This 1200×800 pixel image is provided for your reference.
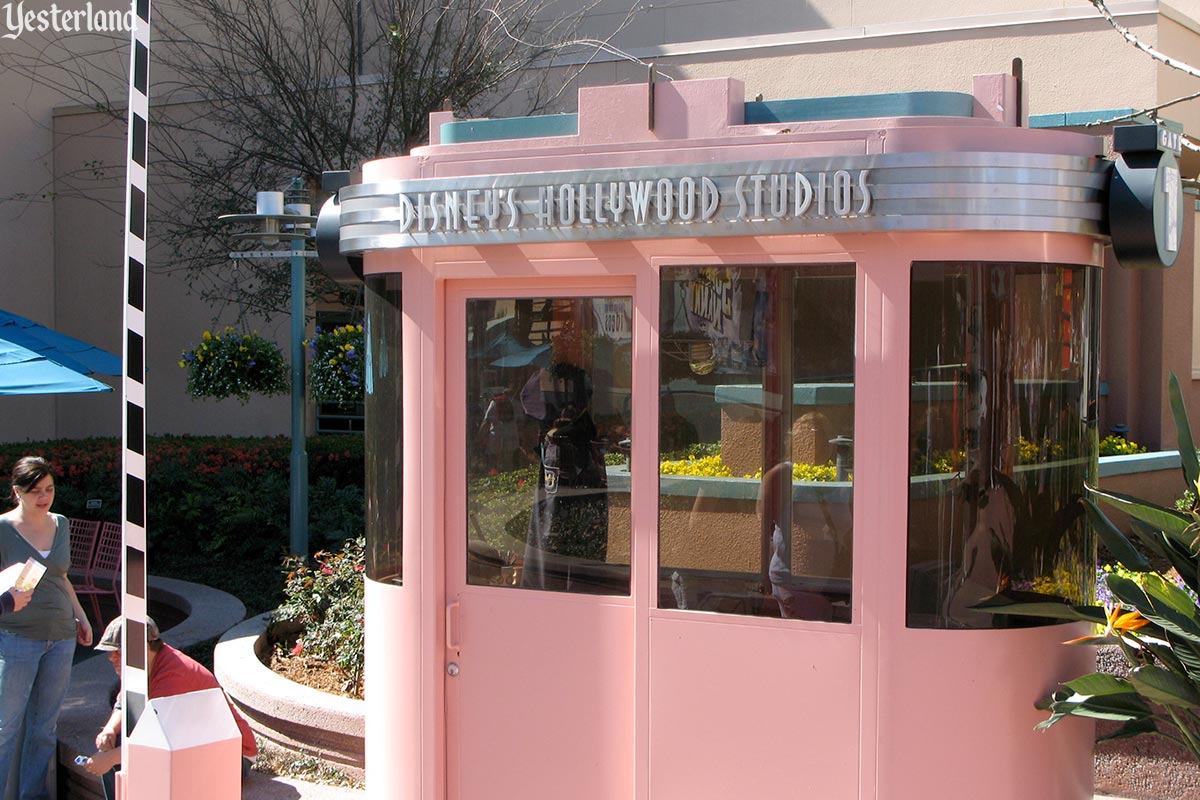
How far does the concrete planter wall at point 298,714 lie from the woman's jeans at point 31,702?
34.9 inches

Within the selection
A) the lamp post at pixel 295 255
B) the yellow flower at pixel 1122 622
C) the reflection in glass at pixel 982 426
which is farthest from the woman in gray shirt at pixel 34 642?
the yellow flower at pixel 1122 622

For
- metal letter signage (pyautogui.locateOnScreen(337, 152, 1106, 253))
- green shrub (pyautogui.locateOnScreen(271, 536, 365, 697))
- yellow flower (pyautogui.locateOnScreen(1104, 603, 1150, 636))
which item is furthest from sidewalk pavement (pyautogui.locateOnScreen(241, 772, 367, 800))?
yellow flower (pyautogui.locateOnScreen(1104, 603, 1150, 636))

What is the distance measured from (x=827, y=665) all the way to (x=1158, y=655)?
3.40 feet

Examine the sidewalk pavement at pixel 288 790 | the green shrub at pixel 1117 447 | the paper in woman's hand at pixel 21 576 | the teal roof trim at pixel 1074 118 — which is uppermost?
the teal roof trim at pixel 1074 118

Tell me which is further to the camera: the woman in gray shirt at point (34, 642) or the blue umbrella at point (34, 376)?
the blue umbrella at point (34, 376)

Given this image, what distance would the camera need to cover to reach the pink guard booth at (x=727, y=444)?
11.6 ft

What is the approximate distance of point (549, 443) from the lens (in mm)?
4070

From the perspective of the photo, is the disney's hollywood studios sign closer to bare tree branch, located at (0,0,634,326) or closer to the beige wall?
the beige wall

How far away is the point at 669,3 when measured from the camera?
13.6 m

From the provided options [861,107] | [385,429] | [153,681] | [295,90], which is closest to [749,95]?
[295,90]

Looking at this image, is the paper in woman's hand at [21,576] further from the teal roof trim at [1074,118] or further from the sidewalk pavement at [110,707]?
the teal roof trim at [1074,118]

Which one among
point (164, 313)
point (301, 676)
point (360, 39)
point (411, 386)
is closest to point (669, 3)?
point (360, 39)

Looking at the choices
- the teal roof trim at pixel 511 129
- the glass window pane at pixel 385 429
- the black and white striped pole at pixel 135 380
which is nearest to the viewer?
the black and white striped pole at pixel 135 380

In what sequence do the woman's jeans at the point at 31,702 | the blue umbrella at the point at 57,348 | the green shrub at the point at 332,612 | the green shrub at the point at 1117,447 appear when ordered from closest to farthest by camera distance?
the woman's jeans at the point at 31,702 < the green shrub at the point at 332,612 < the blue umbrella at the point at 57,348 < the green shrub at the point at 1117,447
